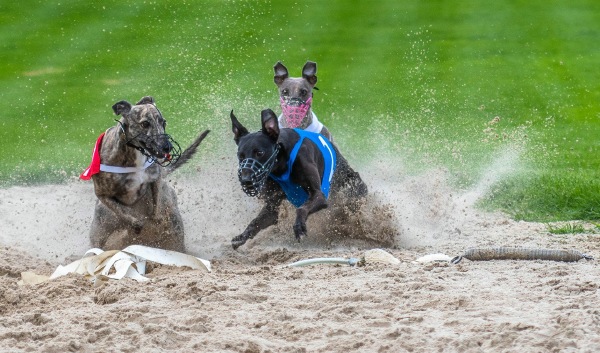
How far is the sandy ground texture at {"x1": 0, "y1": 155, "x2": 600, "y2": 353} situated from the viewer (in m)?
4.77

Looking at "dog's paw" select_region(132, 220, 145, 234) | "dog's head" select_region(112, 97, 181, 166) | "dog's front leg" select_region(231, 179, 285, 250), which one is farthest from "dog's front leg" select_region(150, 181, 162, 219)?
"dog's front leg" select_region(231, 179, 285, 250)

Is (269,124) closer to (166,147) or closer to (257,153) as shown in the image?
(257,153)

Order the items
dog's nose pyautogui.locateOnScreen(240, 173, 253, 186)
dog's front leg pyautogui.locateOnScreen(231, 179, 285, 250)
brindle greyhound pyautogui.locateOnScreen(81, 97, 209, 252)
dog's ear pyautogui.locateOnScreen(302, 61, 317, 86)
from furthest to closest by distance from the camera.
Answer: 1. dog's ear pyautogui.locateOnScreen(302, 61, 317, 86)
2. dog's front leg pyautogui.locateOnScreen(231, 179, 285, 250)
3. brindle greyhound pyautogui.locateOnScreen(81, 97, 209, 252)
4. dog's nose pyautogui.locateOnScreen(240, 173, 253, 186)

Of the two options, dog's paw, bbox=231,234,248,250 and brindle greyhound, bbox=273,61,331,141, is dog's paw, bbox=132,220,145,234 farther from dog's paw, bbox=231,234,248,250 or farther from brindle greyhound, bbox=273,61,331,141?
brindle greyhound, bbox=273,61,331,141

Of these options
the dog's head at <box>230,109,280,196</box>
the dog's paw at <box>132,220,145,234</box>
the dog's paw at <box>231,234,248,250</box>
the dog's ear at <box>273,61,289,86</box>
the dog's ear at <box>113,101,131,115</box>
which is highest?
the dog's ear at <box>273,61,289,86</box>

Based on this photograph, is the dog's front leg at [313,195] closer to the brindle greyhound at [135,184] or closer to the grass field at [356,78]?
the brindle greyhound at [135,184]

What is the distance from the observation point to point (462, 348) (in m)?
4.59

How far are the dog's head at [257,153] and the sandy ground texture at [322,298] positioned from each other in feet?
1.90

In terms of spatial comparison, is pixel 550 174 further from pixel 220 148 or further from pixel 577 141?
pixel 220 148

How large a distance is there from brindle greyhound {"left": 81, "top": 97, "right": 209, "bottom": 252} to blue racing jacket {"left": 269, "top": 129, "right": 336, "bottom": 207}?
83 centimetres

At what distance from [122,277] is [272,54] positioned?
32.8 feet

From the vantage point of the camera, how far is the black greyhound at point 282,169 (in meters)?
7.15

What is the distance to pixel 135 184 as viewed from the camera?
755 centimetres

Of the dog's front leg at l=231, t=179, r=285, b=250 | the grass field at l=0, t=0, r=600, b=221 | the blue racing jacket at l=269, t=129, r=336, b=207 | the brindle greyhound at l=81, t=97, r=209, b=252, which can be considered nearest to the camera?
the brindle greyhound at l=81, t=97, r=209, b=252
